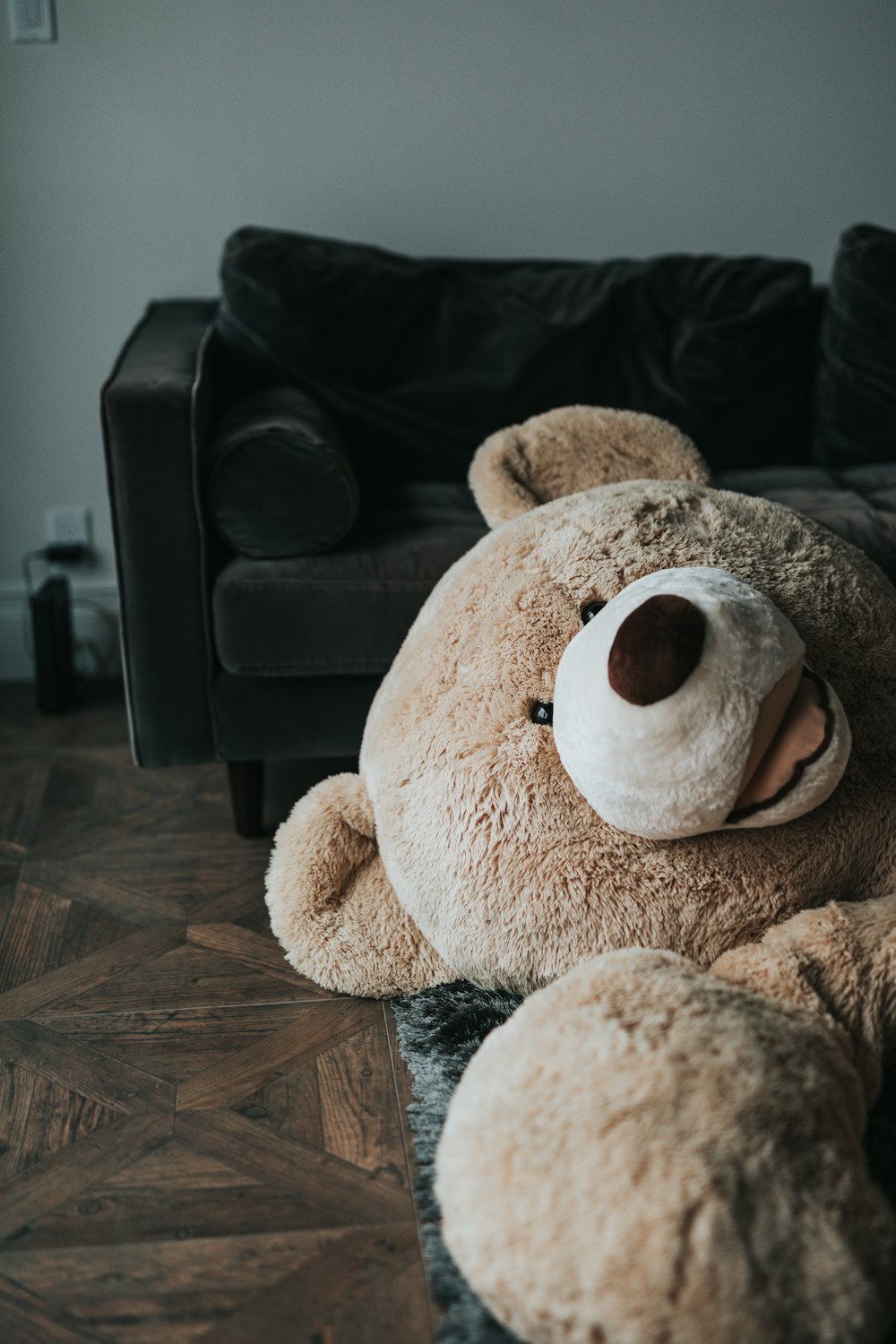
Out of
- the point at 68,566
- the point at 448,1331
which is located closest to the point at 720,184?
the point at 68,566

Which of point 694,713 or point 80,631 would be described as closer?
point 694,713

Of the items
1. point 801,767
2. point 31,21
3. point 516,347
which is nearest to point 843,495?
point 516,347

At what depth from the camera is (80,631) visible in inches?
97.2

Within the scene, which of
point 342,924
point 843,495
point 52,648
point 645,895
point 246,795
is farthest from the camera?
point 52,648

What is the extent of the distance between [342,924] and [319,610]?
1.66 ft

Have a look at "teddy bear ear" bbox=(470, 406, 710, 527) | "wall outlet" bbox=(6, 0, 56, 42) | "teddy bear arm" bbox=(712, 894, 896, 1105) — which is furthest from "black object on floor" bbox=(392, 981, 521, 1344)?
"wall outlet" bbox=(6, 0, 56, 42)

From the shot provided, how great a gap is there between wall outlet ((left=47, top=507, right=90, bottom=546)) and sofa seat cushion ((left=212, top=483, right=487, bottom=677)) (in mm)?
899

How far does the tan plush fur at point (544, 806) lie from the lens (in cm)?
108

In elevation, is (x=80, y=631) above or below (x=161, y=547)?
below

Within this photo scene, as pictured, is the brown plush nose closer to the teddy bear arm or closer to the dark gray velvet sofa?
the teddy bear arm

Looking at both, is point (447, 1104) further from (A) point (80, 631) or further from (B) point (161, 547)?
(A) point (80, 631)

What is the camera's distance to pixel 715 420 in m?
2.12

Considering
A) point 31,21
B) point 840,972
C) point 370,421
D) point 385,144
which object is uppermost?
point 31,21

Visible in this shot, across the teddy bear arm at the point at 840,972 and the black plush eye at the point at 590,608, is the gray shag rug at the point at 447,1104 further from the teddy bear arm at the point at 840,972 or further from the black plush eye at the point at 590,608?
the black plush eye at the point at 590,608
